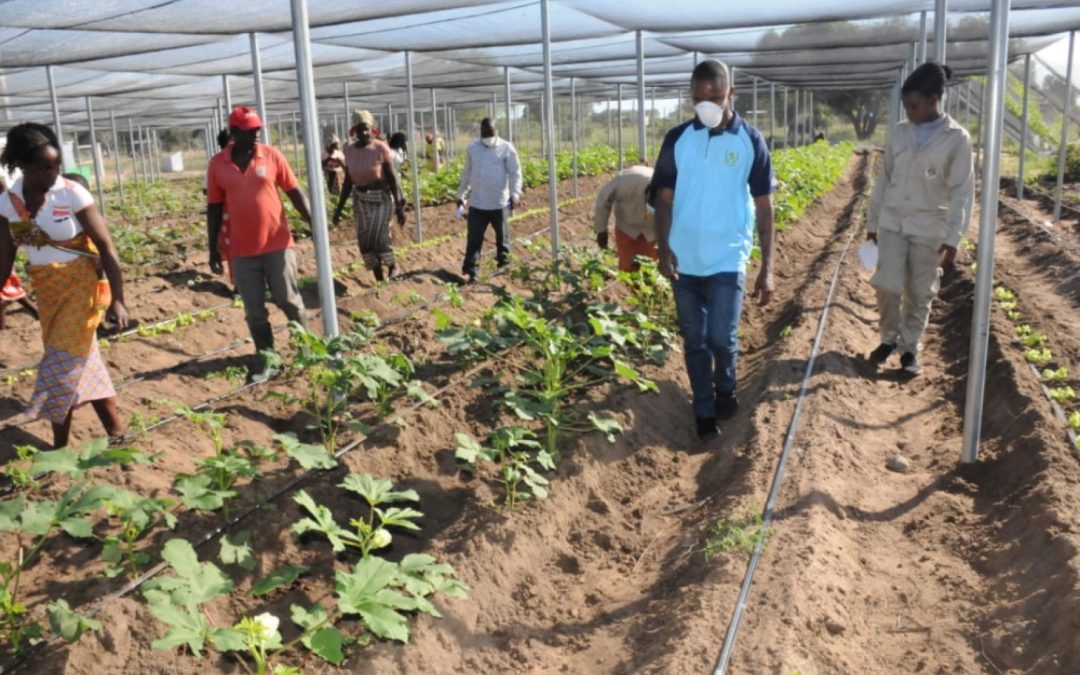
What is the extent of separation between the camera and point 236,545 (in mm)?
3408

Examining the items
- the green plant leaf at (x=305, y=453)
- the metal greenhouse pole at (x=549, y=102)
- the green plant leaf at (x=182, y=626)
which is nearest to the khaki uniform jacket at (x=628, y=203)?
the metal greenhouse pole at (x=549, y=102)

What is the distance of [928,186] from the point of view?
5.62 metres

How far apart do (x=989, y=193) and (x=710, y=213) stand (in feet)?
4.12

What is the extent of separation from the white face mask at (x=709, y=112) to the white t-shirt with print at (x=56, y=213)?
2.80 metres

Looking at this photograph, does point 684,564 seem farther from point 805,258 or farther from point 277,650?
point 805,258

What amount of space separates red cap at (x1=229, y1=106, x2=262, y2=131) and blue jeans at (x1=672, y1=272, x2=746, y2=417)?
255 cm

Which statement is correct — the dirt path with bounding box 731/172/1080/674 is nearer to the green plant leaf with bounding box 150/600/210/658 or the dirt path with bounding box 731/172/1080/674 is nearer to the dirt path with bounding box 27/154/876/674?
the dirt path with bounding box 27/154/876/674

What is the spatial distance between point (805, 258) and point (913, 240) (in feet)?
17.9

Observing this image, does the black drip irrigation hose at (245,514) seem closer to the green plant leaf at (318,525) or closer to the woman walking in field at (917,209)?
the green plant leaf at (318,525)

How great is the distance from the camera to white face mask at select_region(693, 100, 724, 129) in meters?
4.52

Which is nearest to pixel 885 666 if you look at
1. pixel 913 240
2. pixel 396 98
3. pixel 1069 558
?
pixel 1069 558

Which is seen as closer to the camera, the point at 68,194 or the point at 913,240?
the point at 68,194

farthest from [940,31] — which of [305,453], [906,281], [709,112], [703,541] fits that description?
[305,453]

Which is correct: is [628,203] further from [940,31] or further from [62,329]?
[62,329]
